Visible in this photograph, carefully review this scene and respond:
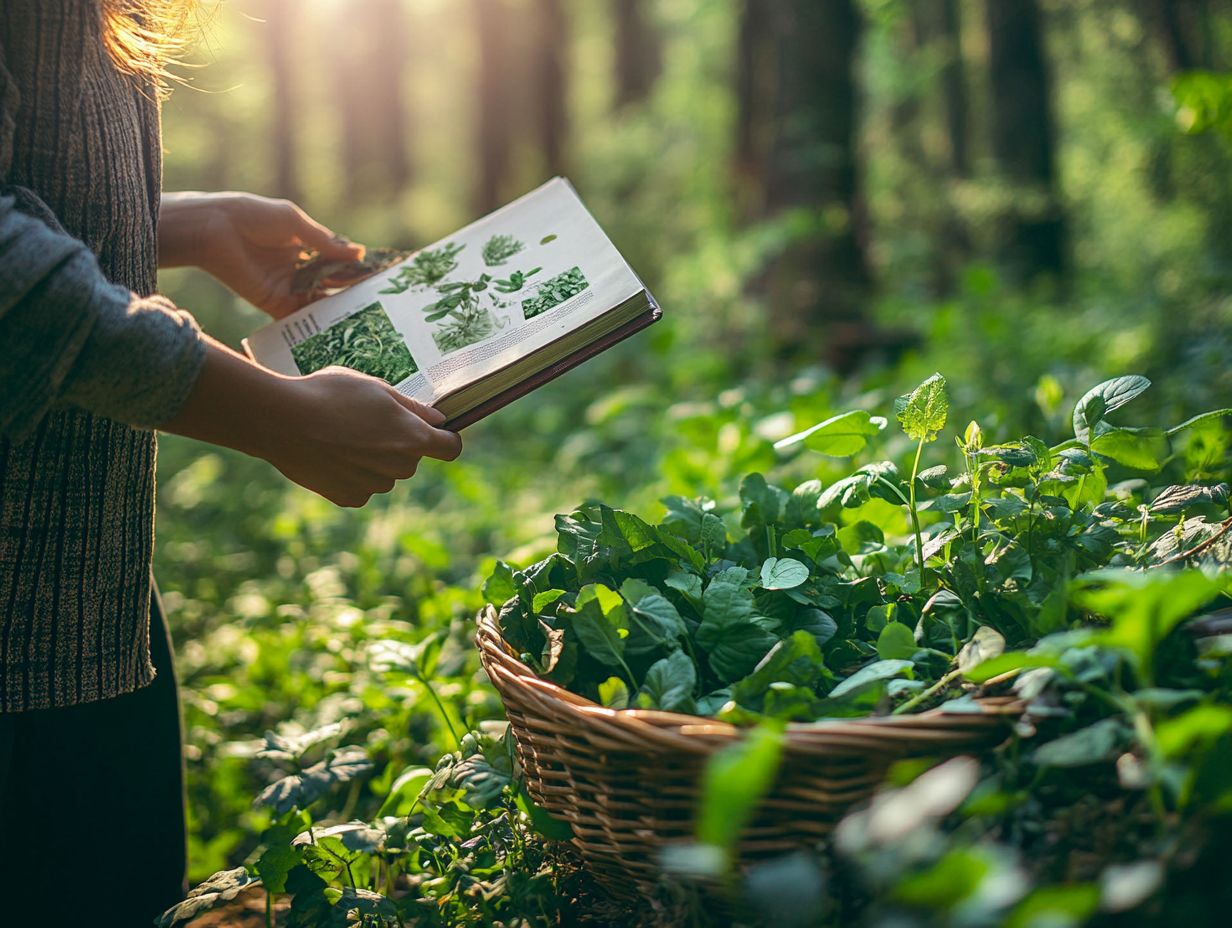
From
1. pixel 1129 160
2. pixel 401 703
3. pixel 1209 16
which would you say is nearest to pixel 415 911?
pixel 401 703

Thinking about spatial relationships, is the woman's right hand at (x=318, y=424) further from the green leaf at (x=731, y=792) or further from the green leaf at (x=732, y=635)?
the green leaf at (x=731, y=792)

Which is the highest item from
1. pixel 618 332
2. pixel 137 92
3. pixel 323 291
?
pixel 137 92

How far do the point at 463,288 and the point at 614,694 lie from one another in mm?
867

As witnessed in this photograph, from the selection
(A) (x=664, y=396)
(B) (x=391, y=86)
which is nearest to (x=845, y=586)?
(A) (x=664, y=396)

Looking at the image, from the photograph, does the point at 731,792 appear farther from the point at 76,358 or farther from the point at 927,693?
the point at 76,358

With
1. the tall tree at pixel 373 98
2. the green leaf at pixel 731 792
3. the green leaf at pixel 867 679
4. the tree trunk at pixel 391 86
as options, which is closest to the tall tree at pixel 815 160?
the green leaf at pixel 867 679

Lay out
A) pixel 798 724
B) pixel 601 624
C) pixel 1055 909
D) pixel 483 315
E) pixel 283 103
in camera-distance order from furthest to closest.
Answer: pixel 283 103
pixel 483 315
pixel 601 624
pixel 798 724
pixel 1055 909

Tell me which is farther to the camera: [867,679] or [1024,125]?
[1024,125]

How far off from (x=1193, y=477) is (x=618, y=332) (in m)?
1.03

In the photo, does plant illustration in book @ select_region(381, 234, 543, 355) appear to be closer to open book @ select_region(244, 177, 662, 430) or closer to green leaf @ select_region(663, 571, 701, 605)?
open book @ select_region(244, 177, 662, 430)

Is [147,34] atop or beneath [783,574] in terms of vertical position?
atop

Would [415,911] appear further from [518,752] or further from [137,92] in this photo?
[137,92]

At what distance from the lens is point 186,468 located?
5.99 m

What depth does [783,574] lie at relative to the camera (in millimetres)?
1397
